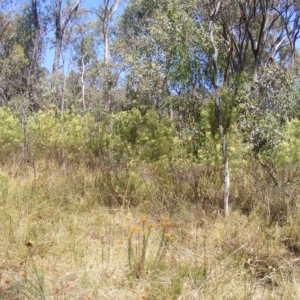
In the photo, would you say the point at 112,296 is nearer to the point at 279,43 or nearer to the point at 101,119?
the point at 101,119

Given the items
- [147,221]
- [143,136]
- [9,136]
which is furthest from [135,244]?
[9,136]

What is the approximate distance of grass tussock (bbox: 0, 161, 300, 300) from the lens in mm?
2957

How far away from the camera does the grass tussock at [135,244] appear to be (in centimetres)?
296

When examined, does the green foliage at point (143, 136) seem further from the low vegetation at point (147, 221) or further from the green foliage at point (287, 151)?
the green foliage at point (287, 151)

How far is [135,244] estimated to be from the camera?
377 centimetres

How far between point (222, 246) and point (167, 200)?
122 centimetres

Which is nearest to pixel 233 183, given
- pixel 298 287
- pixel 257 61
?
pixel 298 287

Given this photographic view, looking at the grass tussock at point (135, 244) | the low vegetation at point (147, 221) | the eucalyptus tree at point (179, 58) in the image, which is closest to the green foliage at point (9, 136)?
the low vegetation at point (147, 221)

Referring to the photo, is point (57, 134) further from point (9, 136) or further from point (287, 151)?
point (287, 151)

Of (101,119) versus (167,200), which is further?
(101,119)

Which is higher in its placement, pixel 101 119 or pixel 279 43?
pixel 279 43

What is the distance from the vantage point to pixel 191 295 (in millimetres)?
2797

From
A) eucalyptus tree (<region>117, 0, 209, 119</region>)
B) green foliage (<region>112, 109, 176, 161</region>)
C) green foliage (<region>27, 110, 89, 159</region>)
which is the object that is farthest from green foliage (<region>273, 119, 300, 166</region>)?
green foliage (<region>27, 110, 89, 159</region>)

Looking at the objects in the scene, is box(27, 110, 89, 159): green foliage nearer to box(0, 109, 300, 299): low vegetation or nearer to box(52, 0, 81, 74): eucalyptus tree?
box(0, 109, 300, 299): low vegetation
